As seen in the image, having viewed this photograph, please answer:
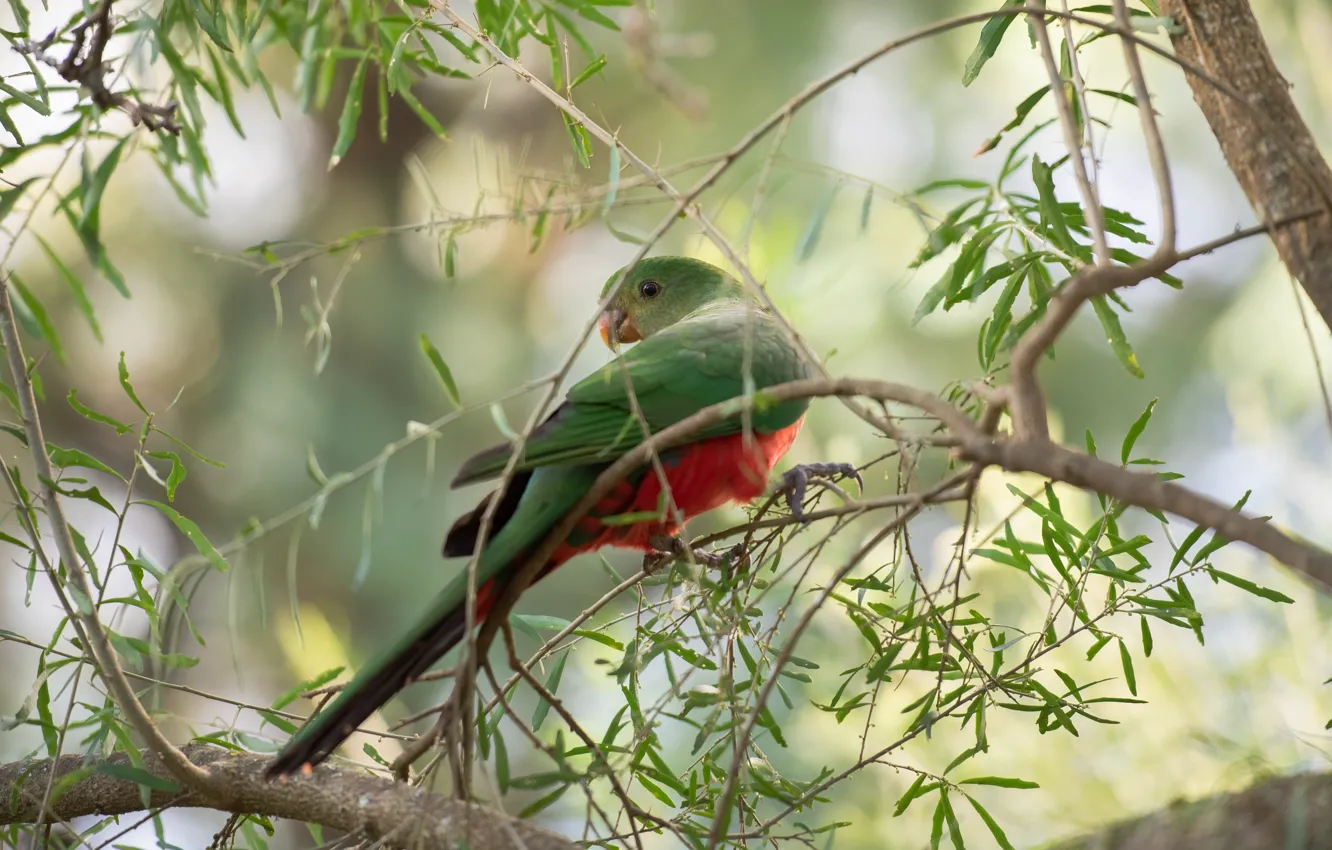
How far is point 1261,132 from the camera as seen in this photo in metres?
1.13

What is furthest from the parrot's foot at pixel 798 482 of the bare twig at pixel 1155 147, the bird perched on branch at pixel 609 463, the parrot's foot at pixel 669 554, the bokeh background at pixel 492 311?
the bokeh background at pixel 492 311

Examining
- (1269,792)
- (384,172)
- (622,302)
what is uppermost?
(384,172)

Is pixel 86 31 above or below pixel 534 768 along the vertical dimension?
below

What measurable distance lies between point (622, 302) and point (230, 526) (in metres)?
3.63

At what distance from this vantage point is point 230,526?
542 centimetres

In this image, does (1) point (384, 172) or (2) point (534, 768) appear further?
(1) point (384, 172)

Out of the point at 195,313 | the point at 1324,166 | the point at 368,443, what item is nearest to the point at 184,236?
the point at 195,313

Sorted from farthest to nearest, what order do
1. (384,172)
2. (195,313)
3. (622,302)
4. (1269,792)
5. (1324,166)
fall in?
(384,172) < (195,313) < (622,302) < (1324,166) < (1269,792)

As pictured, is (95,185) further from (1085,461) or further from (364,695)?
(1085,461)

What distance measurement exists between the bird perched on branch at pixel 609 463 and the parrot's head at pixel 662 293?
25cm

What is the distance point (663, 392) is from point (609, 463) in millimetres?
166

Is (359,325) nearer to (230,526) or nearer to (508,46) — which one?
(230,526)

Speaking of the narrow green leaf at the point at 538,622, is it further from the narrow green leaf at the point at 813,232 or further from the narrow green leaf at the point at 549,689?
the narrow green leaf at the point at 813,232

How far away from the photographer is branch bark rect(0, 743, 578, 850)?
1165mm
